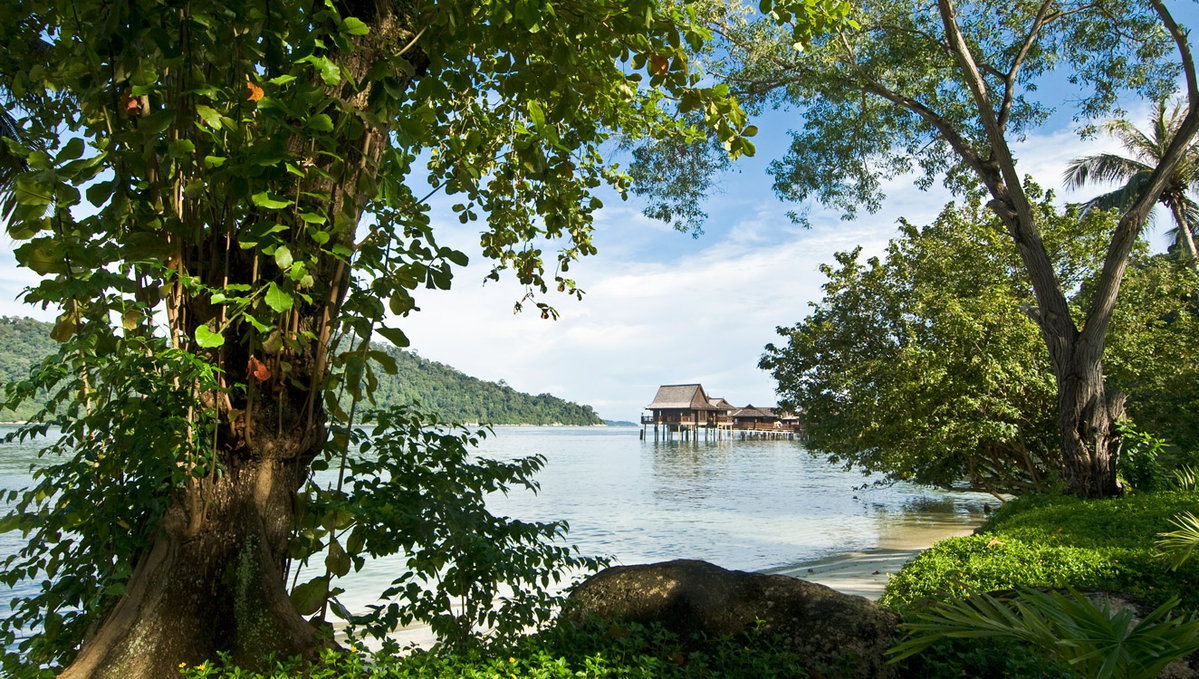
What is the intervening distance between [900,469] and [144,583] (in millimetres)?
11489

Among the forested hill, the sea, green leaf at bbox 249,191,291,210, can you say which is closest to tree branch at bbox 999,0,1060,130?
the sea

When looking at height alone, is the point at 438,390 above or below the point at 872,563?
above

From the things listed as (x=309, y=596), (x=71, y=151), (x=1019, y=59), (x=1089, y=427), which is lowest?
(x=309, y=596)

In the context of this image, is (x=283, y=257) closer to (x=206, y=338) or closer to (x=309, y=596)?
(x=206, y=338)

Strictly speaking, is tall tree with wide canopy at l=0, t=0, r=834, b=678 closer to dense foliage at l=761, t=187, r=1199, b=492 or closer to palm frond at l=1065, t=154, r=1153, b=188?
dense foliage at l=761, t=187, r=1199, b=492

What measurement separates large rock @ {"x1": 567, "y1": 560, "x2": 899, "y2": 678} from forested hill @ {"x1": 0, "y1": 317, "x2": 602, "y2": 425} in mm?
1287

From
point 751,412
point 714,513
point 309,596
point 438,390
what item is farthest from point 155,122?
point 438,390

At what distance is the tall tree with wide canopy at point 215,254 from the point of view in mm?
1874

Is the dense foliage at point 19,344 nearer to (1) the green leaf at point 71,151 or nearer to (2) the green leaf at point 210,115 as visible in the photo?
(1) the green leaf at point 71,151

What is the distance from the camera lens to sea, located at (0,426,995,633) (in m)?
12.4

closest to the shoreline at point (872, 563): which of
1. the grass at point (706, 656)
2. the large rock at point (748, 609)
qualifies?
the grass at point (706, 656)

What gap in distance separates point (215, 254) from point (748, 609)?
8.10ft

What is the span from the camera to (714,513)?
18344 mm

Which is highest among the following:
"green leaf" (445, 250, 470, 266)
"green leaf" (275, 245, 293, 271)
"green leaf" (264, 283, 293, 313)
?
"green leaf" (445, 250, 470, 266)
